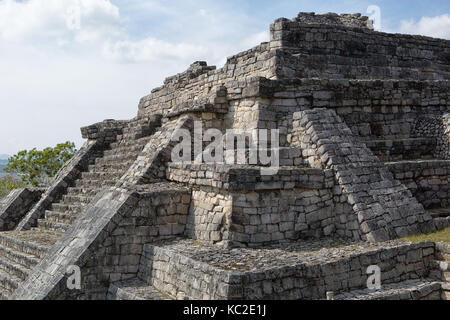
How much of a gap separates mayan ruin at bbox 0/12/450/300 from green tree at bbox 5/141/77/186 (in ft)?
34.0

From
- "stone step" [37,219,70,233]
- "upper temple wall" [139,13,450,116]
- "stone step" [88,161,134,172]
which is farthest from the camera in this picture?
"upper temple wall" [139,13,450,116]

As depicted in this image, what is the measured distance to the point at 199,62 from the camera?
44.4 ft

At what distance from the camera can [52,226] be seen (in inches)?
399

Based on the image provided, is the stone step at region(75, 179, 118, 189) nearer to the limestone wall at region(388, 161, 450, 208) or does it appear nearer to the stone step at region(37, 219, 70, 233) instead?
the stone step at region(37, 219, 70, 233)

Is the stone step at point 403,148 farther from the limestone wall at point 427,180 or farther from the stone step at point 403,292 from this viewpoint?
the stone step at point 403,292

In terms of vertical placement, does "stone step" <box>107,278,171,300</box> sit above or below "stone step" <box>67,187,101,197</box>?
below

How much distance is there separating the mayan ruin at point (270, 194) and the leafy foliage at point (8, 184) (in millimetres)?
13380

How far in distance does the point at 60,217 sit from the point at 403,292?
7.17 meters

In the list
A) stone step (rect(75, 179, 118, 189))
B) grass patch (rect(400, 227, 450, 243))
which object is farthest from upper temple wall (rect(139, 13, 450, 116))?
grass patch (rect(400, 227, 450, 243))

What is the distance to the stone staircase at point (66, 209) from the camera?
8.64 m

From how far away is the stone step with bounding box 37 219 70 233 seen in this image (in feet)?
31.7

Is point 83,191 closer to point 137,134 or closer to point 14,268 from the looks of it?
point 137,134

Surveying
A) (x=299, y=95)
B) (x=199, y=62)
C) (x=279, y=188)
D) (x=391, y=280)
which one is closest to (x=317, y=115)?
(x=299, y=95)
